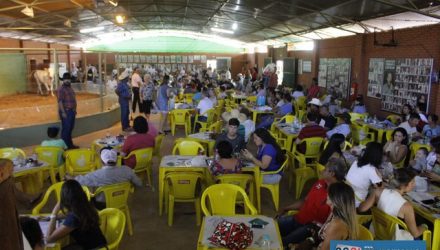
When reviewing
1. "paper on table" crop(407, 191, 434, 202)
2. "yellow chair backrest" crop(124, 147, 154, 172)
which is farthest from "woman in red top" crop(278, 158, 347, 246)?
"yellow chair backrest" crop(124, 147, 154, 172)

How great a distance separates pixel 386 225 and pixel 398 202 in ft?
0.72

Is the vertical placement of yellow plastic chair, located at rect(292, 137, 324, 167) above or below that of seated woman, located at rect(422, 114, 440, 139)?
below

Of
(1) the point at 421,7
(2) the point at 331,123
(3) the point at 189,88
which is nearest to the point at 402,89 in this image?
(1) the point at 421,7

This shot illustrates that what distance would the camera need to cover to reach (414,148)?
6184mm

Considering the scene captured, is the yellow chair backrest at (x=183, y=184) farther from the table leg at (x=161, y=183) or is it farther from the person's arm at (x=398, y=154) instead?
the person's arm at (x=398, y=154)

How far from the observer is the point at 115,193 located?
4.20m

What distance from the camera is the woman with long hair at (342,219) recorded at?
2.89m

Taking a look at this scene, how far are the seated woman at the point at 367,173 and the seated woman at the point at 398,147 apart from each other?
1676mm

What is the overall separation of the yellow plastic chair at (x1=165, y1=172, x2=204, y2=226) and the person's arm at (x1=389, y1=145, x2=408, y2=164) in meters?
2.90

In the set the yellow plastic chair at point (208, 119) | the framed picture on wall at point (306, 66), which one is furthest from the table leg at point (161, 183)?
the framed picture on wall at point (306, 66)

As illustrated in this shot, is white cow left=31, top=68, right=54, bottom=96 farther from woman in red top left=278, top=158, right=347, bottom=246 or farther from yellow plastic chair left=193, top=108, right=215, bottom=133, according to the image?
woman in red top left=278, top=158, right=347, bottom=246

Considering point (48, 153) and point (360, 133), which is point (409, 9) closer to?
point (360, 133)

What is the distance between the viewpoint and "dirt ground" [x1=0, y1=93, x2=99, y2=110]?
42.3 feet

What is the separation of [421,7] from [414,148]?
12.9 ft
